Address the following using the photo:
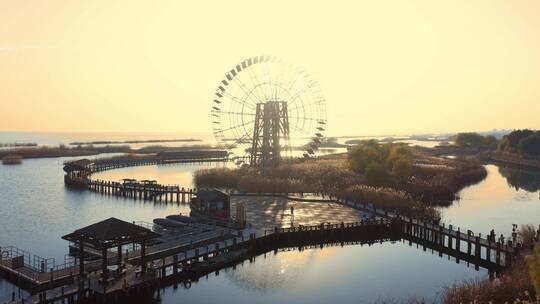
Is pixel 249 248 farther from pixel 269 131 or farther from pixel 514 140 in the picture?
pixel 514 140

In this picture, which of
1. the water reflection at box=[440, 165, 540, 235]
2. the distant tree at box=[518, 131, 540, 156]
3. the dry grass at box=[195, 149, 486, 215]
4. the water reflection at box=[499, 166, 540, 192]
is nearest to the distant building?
the dry grass at box=[195, 149, 486, 215]

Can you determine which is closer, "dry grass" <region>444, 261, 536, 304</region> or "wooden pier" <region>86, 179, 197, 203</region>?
"dry grass" <region>444, 261, 536, 304</region>

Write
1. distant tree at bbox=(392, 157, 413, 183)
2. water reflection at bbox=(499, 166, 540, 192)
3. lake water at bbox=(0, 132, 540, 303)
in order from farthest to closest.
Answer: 1. water reflection at bbox=(499, 166, 540, 192)
2. distant tree at bbox=(392, 157, 413, 183)
3. lake water at bbox=(0, 132, 540, 303)

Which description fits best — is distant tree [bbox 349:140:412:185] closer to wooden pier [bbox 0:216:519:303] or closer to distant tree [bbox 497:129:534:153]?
wooden pier [bbox 0:216:519:303]

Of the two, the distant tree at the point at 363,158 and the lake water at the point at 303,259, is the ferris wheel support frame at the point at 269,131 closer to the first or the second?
the distant tree at the point at 363,158

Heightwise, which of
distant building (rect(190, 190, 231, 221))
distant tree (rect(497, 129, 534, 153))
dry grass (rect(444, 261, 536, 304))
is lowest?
dry grass (rect(444, 261, 536, 304))

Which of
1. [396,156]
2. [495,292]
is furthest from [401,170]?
[495,292]

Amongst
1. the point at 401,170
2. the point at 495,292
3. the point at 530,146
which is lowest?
the point at 495,292
